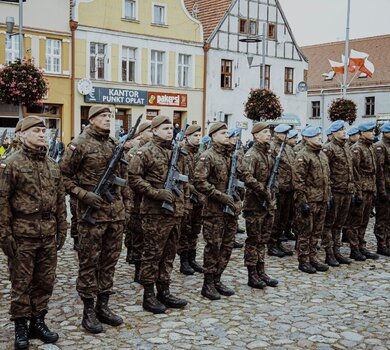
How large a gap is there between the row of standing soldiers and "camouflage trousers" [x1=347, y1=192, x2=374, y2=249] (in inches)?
0.7

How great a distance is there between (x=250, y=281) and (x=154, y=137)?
8.04ft

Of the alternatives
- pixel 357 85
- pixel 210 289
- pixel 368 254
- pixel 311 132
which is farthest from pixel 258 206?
pixel 357 85

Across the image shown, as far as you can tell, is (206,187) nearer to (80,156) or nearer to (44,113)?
(80,156)

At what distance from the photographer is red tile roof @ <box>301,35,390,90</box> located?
1884 inches

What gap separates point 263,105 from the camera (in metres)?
27.1

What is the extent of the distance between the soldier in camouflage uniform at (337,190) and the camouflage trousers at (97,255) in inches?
168

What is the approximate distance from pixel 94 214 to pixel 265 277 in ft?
9.73

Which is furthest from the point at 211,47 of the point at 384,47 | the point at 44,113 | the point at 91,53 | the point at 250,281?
the point at 250,281

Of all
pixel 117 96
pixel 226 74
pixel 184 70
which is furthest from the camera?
pixel 226 74

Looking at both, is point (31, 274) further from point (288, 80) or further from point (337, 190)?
point (288, 80)

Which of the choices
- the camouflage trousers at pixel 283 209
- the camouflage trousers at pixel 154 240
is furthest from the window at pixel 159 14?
the camouflage trousers at pixel 154 240

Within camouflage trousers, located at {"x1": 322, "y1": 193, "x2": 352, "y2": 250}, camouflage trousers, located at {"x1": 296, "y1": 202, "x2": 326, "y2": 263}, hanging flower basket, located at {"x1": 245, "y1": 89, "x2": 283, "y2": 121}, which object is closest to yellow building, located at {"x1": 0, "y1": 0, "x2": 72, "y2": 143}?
hanging flower basket, located at {"x1": 245, "y1": 89, "x2": 283, "y2": 121}

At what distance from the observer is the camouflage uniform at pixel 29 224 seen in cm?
541

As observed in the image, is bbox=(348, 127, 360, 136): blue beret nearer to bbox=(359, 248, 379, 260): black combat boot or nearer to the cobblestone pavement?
bbox=(359, 248, 379, 260): black combat boot
